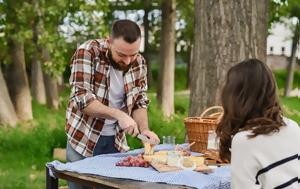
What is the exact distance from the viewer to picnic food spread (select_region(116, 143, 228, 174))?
9.30ft

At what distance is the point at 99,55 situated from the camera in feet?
11.0

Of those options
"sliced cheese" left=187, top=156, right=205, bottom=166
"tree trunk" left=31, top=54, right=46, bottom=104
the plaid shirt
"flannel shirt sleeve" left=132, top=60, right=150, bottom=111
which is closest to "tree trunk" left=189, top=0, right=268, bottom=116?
"flannel shirt sleeve" left=132, top=60, right=150, bottom=111

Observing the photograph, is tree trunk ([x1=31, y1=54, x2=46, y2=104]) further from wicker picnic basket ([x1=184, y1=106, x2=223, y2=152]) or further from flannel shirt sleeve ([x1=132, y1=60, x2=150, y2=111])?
wicker picnic basket ([x1=184, y1=106, x2=223, y2=152])

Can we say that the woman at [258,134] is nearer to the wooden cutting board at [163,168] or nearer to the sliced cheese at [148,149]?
the wooden cutting board at [163,168]

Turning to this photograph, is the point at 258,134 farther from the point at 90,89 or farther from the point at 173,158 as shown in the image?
the point at 90,89

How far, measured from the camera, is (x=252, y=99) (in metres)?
2.27

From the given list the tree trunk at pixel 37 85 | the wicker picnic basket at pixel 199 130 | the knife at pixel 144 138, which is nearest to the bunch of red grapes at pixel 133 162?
the knife at pixel 144 138

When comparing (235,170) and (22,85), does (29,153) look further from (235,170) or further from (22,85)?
(235,170)

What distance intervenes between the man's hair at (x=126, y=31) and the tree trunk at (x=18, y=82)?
9.24 metres

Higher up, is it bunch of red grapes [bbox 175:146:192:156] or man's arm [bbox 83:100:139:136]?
man's arm [bbox 83:100:139:136]

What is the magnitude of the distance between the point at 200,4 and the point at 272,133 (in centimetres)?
262

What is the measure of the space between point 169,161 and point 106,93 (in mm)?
653

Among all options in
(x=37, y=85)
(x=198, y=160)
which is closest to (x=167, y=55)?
(x=37, y=85)

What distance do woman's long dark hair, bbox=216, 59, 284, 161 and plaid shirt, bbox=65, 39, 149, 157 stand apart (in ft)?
3.68
